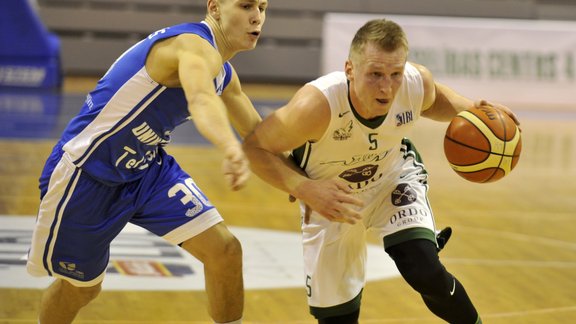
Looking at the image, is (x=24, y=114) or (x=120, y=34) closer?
(x=24, y=114)

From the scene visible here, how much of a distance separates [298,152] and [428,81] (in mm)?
646

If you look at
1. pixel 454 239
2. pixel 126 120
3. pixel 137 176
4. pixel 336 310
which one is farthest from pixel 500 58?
pixel 126 120

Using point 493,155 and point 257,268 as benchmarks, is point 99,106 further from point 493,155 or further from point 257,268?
point 257,268

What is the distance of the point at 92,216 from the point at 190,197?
0.42 metres

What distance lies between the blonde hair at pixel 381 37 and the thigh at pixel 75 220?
1.13 meters

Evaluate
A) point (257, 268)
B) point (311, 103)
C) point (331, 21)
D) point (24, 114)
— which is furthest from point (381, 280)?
point (331, 21)

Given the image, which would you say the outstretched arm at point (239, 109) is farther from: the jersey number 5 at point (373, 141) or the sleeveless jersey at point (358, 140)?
the jersey number 5 at point (373, 141)

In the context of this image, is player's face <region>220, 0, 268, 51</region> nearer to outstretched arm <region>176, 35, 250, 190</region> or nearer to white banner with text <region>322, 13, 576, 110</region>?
outstretched arm <region>176, 35, 250, 190</region>

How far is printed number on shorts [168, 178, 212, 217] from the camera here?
3.94 m

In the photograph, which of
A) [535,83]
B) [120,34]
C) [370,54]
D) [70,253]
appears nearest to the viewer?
[370,54]

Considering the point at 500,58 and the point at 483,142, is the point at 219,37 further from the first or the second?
the point at 500,58

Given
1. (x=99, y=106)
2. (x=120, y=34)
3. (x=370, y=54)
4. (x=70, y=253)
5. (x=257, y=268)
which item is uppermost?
(x=370, y=54)

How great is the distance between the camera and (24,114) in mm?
12570

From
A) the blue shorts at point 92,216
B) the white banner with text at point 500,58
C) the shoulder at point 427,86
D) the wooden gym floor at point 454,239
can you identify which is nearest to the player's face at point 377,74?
the shoulder at point 427,86
